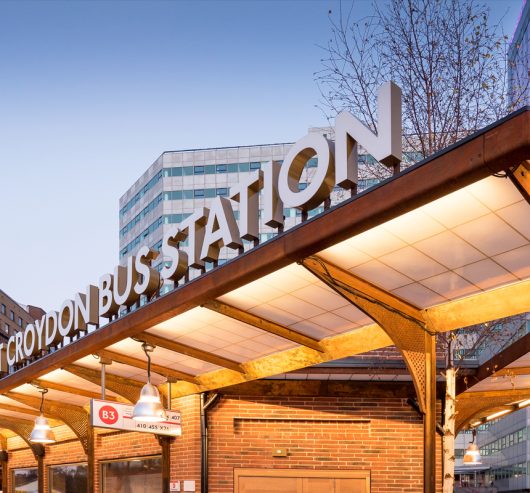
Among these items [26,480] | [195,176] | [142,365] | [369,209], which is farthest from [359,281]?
[195,176]

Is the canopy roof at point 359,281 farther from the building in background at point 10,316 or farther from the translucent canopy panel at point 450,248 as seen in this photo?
the building in background at point 10,316

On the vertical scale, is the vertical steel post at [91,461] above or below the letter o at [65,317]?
below

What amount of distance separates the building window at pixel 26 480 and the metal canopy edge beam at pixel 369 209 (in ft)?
49.9

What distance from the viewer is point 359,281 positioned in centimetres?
872

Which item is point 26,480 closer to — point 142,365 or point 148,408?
point 142,365

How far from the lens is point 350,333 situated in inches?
428

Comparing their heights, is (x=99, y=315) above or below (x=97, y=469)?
above

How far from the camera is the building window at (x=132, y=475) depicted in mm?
16359

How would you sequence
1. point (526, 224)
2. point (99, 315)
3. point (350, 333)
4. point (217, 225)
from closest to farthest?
point (526, 224), point (217, 225), point (350, 333), point (99, 315)

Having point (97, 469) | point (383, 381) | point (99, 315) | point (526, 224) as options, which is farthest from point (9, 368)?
point (526, 224)

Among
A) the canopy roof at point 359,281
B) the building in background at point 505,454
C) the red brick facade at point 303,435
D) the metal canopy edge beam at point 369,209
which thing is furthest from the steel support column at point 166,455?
the building in background at point 505,454

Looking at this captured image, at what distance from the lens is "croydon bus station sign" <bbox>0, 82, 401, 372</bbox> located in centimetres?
696

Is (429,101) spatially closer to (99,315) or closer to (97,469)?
(99,315)

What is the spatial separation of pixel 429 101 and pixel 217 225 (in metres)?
4.79
